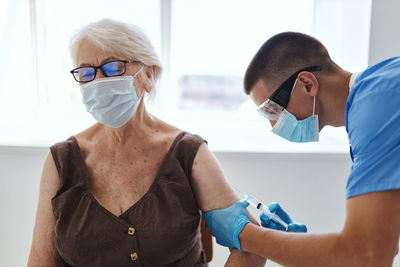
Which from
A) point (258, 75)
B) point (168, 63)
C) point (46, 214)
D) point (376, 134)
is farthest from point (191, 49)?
point (376, 134)

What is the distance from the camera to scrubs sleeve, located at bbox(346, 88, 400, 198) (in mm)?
795

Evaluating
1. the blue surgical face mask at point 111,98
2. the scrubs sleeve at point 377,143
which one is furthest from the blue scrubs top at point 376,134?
the blue surgical face mask at point 111,98

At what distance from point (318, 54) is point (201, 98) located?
1518 millimetres

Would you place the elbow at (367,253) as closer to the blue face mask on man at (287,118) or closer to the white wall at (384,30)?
the blue face mask on man at (287,118)

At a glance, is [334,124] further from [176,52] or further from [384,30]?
[176,52]

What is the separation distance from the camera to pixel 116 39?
1269mm

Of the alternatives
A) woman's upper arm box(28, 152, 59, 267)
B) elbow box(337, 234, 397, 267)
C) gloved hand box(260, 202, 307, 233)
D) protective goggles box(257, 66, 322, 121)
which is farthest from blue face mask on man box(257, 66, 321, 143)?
woman's upper arm box(28, 152, 59, 267)

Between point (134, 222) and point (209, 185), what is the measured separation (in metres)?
0.30

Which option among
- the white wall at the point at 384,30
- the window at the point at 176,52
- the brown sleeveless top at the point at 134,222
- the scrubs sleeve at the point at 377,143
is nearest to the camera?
the scrubs sleeve at the point at 377,143

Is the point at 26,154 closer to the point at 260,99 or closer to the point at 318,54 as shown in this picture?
the point at 260,99

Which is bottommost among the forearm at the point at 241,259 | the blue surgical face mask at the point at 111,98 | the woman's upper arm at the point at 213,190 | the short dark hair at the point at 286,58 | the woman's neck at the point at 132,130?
the forearm at the point at 241,259

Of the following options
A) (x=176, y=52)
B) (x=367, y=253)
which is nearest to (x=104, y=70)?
(x=367, y=253)

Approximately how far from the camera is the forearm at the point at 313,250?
2.67ft

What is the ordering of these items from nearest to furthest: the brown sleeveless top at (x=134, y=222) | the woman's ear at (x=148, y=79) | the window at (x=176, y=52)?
the brown sleeveless top at (x=134, y=222)
the woman's ear at (x=148, y=79)
the window at (x=176, y=52)
